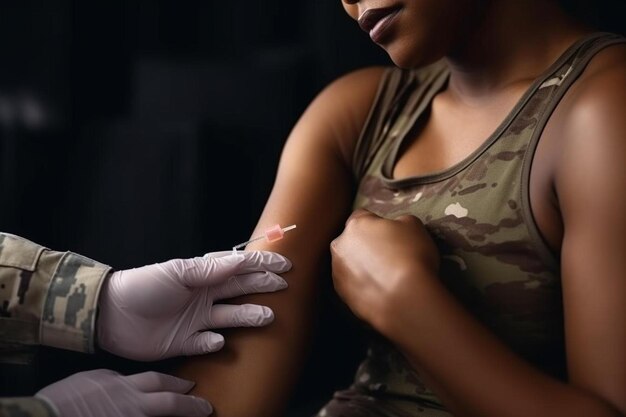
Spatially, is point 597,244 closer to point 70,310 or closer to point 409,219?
point 409,219

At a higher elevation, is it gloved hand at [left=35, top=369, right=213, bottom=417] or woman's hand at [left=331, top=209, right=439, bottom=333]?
woman's hand at [left=331, top=209, right=439, bottom=333]

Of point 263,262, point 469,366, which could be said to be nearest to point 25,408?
point 263,262

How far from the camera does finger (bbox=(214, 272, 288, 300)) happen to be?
1.15 m

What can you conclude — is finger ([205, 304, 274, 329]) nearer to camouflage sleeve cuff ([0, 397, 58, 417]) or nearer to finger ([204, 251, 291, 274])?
finger ([204, 251, 291, 274])

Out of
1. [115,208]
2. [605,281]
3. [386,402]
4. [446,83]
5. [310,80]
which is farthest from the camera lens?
[310,80]

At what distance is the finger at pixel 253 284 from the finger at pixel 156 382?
0.50ft

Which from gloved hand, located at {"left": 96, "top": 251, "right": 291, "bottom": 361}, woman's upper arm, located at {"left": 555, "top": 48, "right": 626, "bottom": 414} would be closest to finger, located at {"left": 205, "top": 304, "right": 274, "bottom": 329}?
gloved hand, located at {"left": 96, "top": 251, "right": 291, "bottom": 361}

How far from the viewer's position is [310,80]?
1.73 metres

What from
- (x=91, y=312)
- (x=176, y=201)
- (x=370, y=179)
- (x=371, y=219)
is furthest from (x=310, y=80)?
(x=91, y=312)

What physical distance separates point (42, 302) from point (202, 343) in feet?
0.77

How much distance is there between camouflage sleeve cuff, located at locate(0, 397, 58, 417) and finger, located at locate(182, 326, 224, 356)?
0.22 m

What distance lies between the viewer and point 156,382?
3.55ft

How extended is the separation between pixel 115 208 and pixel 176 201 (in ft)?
0.42

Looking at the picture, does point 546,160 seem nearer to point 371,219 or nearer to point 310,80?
point 371,219
